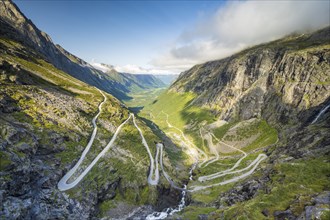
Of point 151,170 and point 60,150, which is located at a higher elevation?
point 60,150

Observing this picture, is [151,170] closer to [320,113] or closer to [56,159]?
[56,159]

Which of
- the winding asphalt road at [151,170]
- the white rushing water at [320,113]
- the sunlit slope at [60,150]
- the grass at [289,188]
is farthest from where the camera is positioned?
the white rushing water at [320,113]

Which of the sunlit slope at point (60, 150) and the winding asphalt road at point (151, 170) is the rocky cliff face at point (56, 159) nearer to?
the sunlit slope at point (60, 150)

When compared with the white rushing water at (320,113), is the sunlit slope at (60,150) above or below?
below

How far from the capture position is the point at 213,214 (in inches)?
4013

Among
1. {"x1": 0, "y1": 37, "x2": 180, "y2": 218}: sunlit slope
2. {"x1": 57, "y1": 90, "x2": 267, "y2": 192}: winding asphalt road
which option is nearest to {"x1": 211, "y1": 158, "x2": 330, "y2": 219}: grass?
{"x1": 57, "y1": 90, "x2": 267, "y2": 192}: winding asphalt road

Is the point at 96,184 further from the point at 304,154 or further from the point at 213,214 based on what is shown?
the point at 304,154

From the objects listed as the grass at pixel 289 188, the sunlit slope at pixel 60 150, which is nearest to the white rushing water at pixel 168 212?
the sunlit slope at pixel 60 150

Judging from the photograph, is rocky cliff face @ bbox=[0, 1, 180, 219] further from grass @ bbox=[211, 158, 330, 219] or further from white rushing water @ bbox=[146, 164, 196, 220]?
grass @ bbox=[211, 158, 330, 219]

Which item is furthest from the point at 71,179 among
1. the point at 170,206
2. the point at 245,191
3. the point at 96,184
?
the point at 245,191

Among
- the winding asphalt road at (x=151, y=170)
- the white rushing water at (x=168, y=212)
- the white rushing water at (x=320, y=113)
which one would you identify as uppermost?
the white rushing water at (x=320, y=113)

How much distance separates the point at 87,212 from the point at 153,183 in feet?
140

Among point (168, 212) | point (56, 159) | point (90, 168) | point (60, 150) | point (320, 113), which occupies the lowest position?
point (168, 212)

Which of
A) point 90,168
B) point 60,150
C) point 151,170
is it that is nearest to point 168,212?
point 151,170
